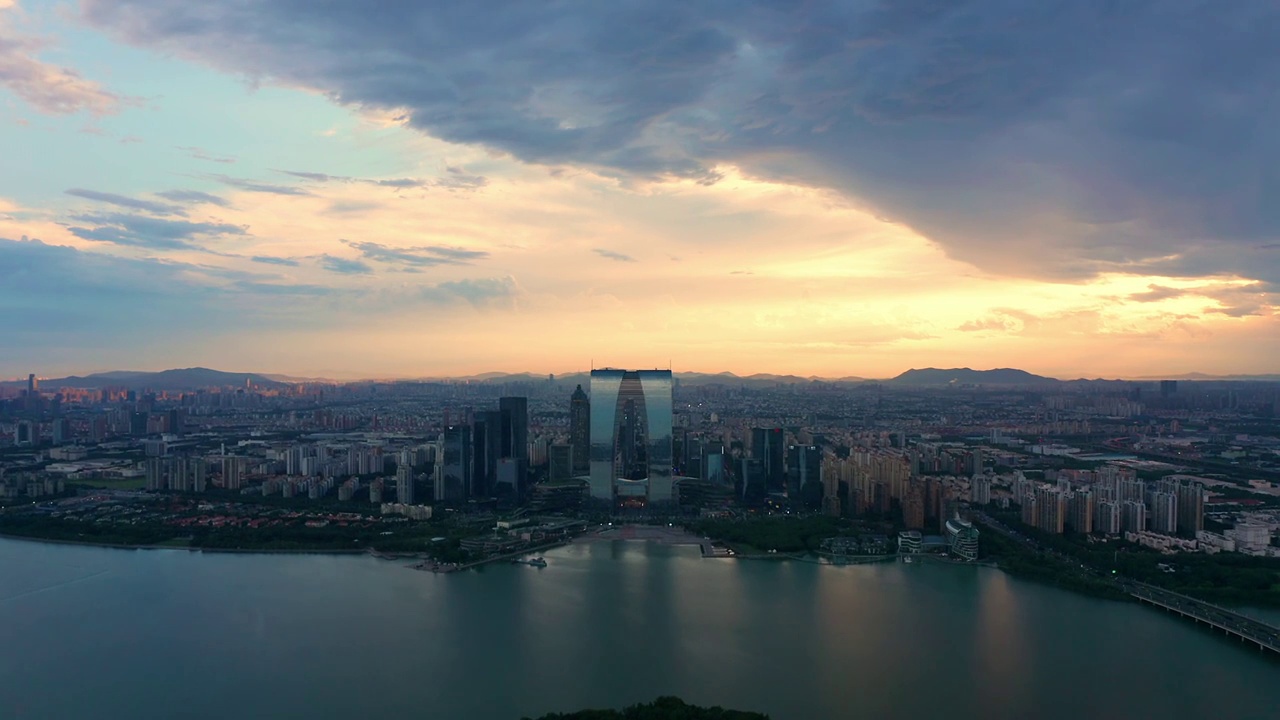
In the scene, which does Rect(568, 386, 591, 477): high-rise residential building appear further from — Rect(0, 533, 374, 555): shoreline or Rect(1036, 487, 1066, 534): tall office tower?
Rect(1036, 487, 1066, 534): tall office tower

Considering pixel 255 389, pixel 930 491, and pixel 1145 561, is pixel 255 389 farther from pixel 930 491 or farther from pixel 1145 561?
pixel 1145 561

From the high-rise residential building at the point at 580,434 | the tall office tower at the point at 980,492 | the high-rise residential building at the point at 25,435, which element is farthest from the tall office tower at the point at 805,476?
the high-rise residential building at the point at 25,435

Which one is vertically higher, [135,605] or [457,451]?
[457,451]

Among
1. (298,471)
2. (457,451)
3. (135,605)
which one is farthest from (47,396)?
(135,605)

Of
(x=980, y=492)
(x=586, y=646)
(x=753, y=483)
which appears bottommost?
(x=586, y=646)

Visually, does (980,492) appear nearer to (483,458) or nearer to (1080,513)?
(1080,513)

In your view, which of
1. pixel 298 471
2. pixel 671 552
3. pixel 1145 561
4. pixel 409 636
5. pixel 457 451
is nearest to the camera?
pixel 409 636

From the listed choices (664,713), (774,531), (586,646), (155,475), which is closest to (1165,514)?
(774,531)
